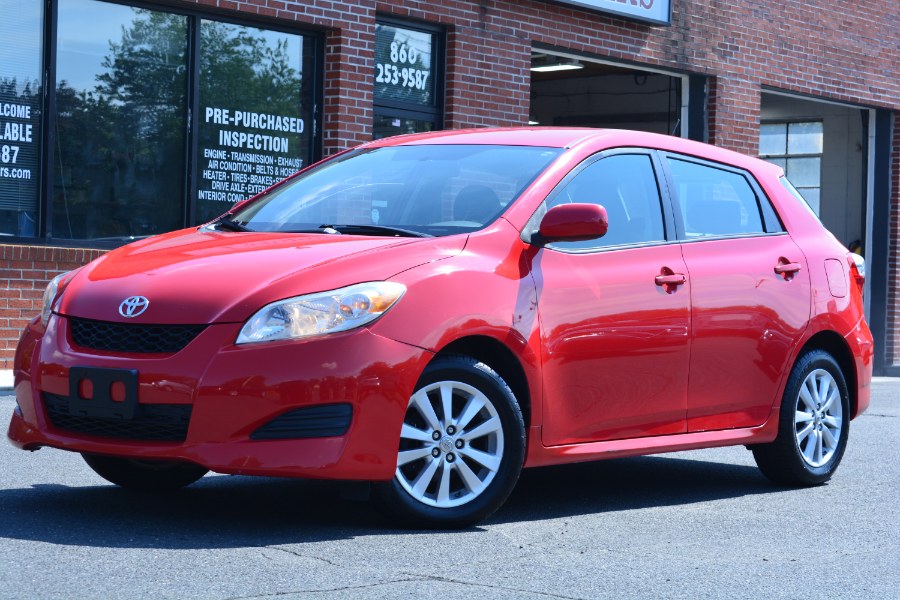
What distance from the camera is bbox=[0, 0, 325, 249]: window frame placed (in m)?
12.5

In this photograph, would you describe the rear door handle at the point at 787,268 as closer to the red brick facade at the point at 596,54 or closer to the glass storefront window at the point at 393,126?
the red brick facade at the point at 596,54

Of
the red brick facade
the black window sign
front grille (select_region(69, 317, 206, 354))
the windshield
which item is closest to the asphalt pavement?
front grille (select_region(69, 317, 206, 354))

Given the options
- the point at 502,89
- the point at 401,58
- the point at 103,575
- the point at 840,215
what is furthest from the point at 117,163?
the point at 840,215

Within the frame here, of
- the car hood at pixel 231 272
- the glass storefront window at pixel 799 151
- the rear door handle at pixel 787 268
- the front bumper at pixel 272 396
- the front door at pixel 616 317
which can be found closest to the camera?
the front bumper at pixel 272 396

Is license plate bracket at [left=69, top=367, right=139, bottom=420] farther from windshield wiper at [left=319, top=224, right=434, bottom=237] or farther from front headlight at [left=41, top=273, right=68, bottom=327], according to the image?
windshield wiper at [left=319, top=224, right=434, bottom=237]

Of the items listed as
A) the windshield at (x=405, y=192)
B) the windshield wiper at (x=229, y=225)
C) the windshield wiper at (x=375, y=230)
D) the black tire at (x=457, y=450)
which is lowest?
the black tire at (x=457, y=450)

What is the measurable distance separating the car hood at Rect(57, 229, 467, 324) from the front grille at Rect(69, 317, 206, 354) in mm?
31

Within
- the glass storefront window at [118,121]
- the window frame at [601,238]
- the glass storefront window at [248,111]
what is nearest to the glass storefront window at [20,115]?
the glass storefront window at [118,121]

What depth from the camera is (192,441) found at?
5328mm

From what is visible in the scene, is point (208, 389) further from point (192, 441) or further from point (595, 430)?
point (595, 430)

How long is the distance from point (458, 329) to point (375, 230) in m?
0.68

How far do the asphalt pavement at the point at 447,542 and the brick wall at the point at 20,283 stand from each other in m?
4.77

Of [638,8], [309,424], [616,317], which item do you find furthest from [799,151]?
[309,424]

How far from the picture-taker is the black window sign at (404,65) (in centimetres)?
1481
